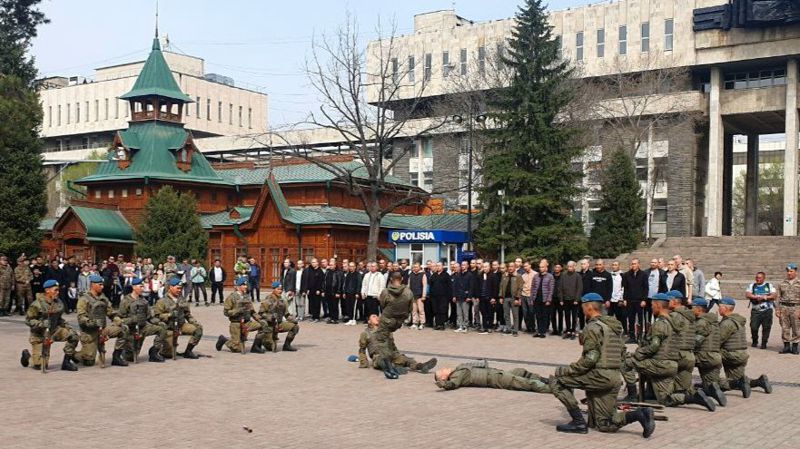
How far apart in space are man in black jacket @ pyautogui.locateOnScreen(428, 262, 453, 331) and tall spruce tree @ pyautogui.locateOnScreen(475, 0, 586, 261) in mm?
12869

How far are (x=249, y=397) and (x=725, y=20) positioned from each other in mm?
56140

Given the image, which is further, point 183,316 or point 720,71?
point 720,71

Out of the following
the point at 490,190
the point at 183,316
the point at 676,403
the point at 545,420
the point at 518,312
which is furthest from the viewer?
the point at 490,190

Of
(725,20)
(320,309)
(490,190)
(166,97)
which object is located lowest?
(320,309)

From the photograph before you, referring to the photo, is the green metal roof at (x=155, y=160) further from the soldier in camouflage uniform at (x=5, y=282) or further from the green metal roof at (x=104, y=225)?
the soldier in camouflage uniform at (x=5, y=282)

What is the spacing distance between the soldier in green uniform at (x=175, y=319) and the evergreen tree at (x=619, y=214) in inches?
1348

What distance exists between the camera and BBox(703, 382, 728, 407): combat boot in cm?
1296

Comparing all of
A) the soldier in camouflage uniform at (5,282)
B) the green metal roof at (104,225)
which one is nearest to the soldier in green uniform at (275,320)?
the soldier in camouflage uniform at (5,282)

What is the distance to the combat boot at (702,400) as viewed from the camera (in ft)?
40.9

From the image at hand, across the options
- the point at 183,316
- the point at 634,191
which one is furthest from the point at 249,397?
the point at 634,191

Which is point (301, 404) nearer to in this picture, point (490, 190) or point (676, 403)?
point (676, 403)

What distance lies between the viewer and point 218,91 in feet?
374

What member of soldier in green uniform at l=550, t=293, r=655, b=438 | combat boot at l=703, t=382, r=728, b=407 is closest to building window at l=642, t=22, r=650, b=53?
combat boot at l=703, t=382, r=728, b=407

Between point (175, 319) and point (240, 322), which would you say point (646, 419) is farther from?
point (240, 322)
